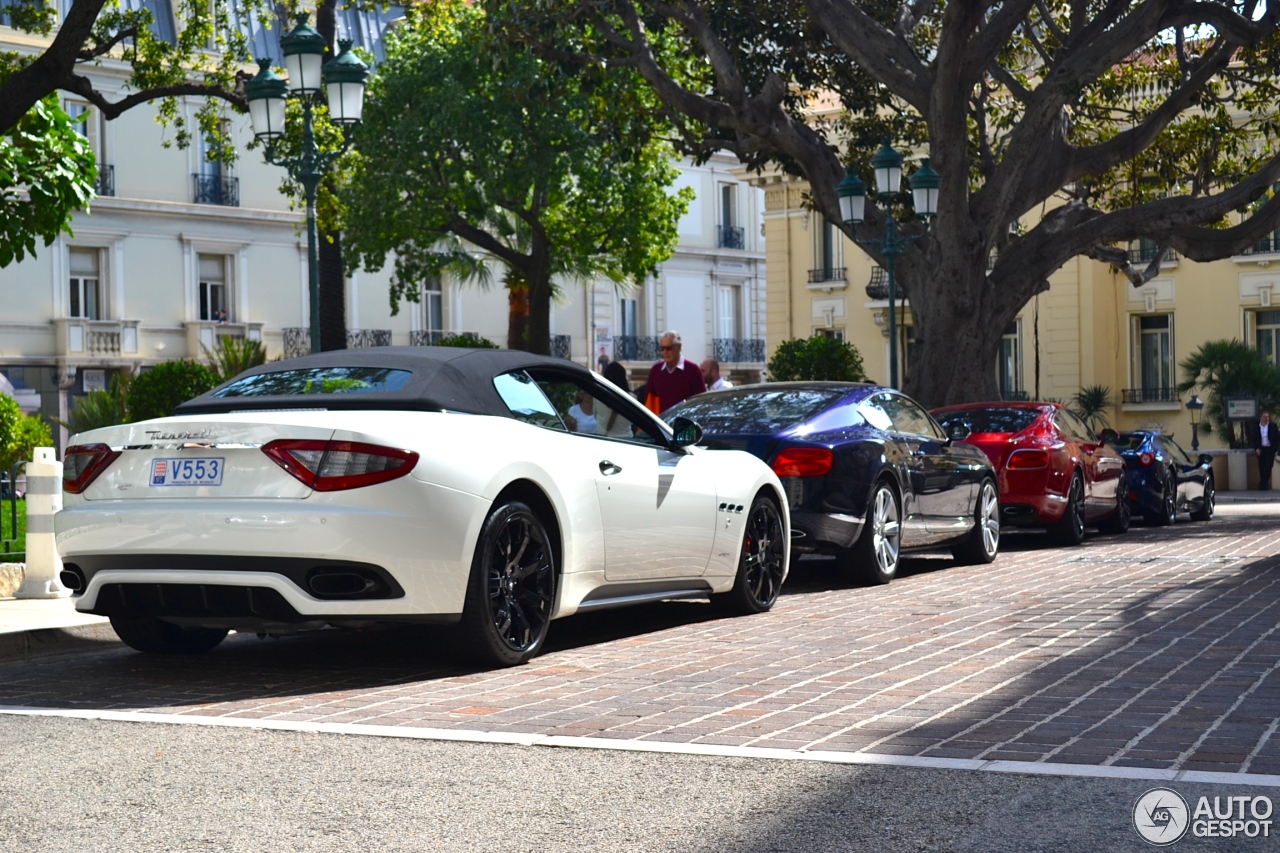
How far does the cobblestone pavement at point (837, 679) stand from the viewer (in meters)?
5.88

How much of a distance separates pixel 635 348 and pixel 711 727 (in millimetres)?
54323

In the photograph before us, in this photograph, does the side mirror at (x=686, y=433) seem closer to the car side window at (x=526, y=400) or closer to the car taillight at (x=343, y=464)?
the car side window at (x=526, y=400)

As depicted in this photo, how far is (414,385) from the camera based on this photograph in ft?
25.6

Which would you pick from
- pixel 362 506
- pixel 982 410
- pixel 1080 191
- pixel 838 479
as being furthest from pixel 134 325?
pixel 362 506

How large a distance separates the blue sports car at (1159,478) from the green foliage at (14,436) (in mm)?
11689

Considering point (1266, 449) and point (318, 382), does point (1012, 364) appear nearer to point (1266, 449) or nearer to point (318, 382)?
point (1266, 449)

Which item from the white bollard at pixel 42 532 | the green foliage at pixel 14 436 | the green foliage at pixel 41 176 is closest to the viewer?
the white bollard at pixel 42 532

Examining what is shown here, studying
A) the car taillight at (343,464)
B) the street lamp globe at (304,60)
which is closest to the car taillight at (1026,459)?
the street lamp globe at (304,60)

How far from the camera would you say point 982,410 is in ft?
54.8

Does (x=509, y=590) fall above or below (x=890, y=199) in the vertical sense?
below

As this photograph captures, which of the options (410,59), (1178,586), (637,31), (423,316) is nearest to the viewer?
(1178,586)

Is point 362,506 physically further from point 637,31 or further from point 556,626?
point 637,31

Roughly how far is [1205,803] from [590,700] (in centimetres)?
278

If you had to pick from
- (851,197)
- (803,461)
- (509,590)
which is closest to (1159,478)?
(851,197)
